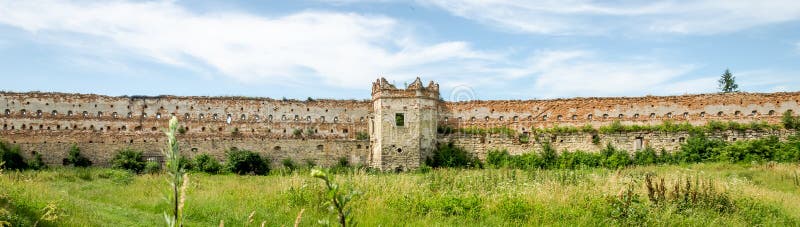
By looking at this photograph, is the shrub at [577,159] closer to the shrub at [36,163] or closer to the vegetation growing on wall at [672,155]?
the vegetation growing on wall at [672,155]

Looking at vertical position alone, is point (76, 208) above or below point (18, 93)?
below

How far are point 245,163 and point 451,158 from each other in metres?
10.3

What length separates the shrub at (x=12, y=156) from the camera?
104 ft

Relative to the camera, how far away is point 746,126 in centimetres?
3162

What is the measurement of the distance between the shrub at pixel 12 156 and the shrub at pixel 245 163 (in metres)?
9.99

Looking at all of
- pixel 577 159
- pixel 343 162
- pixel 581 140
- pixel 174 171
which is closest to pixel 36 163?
pixel 343 162

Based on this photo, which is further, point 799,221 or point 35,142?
point 35,142

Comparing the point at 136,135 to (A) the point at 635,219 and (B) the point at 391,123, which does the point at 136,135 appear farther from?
(A) the point at 635,219

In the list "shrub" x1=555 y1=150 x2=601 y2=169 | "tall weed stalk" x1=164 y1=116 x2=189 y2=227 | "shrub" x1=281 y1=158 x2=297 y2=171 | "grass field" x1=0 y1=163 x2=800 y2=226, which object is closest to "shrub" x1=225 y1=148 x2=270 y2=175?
"shrub" x1=281 y1=158 x2=297 y2=171

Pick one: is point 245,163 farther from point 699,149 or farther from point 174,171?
point 174,171

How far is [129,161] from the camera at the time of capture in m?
33.3

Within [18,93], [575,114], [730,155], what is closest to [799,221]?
[730,155]

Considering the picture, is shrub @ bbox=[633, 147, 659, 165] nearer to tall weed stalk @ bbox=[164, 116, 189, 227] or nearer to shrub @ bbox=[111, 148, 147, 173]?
shrub @ bbox=[111, 148, 147, 173]

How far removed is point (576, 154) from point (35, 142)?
91.1 ft
